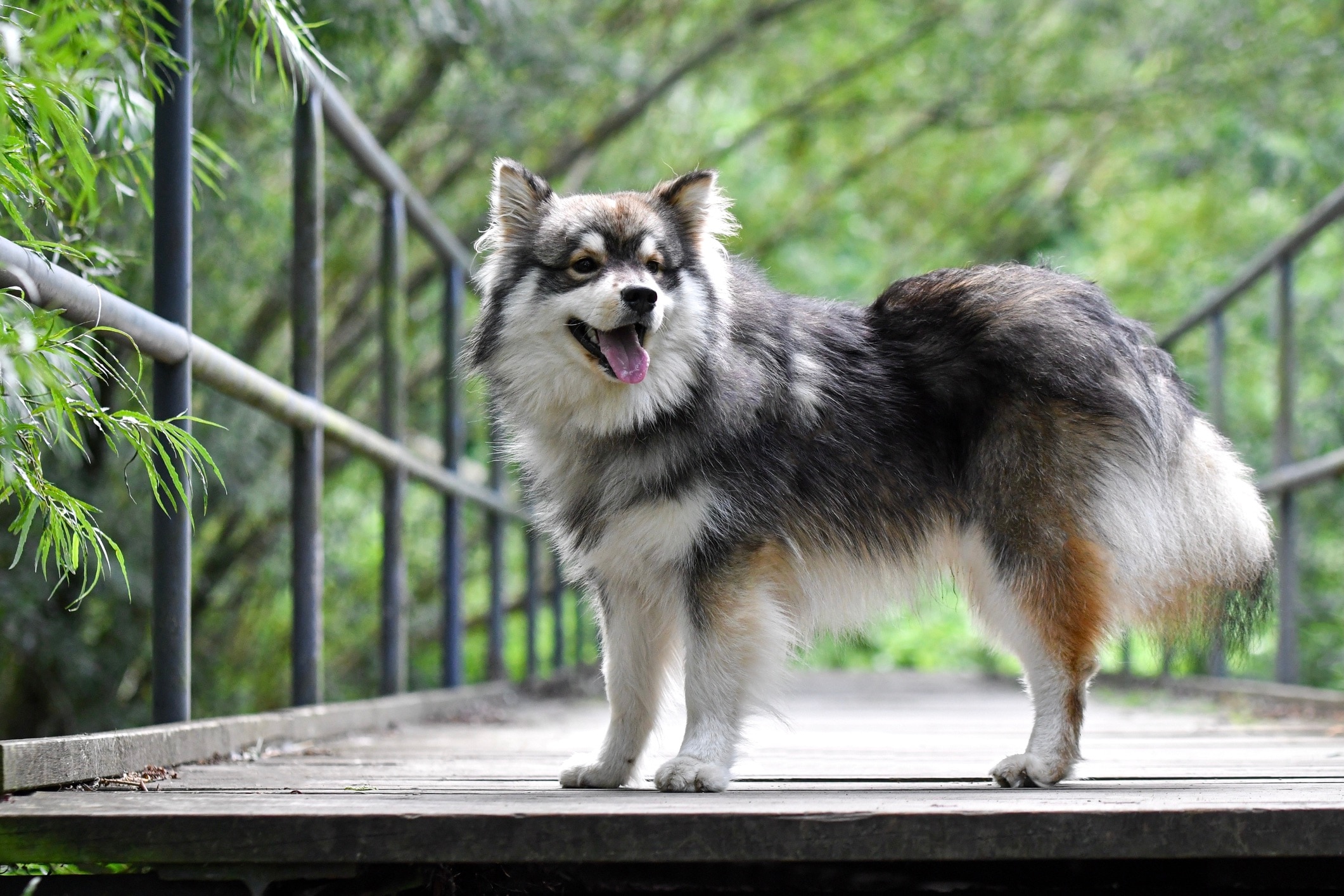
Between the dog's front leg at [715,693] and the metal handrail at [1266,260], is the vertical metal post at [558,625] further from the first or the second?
the dog's front leg at [715,693]

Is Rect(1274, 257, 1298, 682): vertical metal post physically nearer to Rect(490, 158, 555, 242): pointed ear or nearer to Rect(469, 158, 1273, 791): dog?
Rect(469, 158, 1273, 791): dog

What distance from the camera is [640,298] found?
2.82m

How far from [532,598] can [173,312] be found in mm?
5313

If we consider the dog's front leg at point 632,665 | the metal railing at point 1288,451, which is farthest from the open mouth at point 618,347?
the metal railing at point 1288,451

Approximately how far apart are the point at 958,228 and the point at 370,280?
7.99 m

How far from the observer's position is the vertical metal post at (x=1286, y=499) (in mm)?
5316

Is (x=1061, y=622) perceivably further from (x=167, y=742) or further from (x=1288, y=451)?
(x=1288, y=451)

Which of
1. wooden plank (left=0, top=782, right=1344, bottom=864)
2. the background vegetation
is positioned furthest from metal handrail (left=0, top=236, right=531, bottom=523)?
wooden plank (left=0, top=782, right=1344, bottom=864)

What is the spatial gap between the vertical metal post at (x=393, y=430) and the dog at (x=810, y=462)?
1.64m

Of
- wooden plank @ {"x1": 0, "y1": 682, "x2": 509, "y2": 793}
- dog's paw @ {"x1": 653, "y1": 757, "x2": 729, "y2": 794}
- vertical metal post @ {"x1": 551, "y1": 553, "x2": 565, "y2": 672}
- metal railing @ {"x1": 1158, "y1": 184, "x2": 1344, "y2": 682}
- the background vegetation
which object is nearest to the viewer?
wooden plank @ {"x1": 0, "y1": 682, "x2": 509, "y2": 793}

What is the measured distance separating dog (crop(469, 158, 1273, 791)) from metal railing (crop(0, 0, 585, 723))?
27.3 inches

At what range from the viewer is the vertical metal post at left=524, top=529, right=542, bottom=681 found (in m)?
7.86

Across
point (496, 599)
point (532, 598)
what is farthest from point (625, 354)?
point (532, 598)

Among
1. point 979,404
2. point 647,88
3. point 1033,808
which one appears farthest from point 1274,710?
point 647,88
